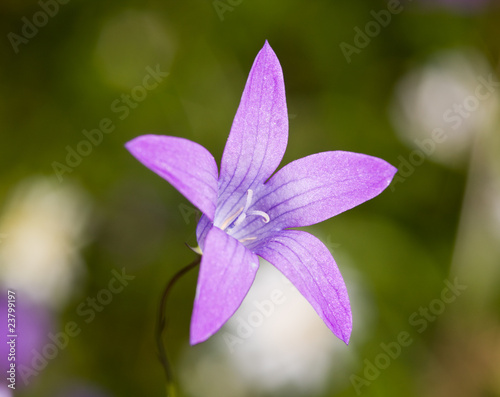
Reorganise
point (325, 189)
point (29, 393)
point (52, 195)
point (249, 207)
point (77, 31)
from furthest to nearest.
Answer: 1. point (77, 31)
2. point (52, 195)
3. point (29, 393)
4. point (249, 207)
5. point (325, 189)

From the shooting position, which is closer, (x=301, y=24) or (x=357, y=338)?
(x=357, y=338)

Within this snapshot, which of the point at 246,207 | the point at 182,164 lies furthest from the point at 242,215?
the point at 182,164

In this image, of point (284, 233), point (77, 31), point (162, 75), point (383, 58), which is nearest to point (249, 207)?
point (284, 233)

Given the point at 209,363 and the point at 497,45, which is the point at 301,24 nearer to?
the point at 497,45

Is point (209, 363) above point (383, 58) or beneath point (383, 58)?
beneath

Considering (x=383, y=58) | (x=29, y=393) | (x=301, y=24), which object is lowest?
(x=29, y=393)

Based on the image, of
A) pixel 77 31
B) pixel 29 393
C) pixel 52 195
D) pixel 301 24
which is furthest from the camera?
pixel 301 24

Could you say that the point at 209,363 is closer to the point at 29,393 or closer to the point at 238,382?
the point at 238,382
